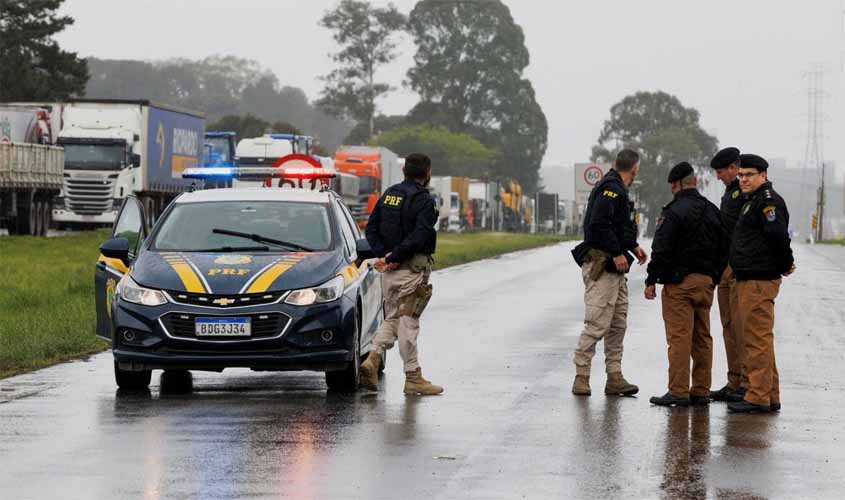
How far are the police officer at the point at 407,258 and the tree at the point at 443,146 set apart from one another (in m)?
115

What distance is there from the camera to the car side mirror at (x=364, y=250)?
531 inches

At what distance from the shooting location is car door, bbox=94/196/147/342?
14.4 meters

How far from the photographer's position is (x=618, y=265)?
1300 centimetres

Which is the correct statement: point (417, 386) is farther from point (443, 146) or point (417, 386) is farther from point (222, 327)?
point (443, 146)

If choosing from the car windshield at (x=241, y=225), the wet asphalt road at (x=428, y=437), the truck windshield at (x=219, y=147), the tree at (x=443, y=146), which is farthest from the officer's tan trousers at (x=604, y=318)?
the tree at (x=443, y=146)

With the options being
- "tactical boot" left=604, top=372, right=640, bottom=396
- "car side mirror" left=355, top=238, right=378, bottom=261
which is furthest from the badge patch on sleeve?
"car side mirror" left=355, top=238, right=378, bottom=261

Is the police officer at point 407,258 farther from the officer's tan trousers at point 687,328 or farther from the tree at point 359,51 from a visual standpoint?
the tree at point 359,51

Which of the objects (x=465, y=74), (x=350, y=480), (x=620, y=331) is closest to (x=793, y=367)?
(x=620, y=331)

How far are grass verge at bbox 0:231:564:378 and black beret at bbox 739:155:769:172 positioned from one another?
609cm

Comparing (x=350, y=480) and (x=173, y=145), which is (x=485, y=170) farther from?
(x=350, y=480)

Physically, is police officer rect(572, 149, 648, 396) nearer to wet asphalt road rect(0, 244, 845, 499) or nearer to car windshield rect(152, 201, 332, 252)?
wet asphalt road rect(0, 244, 845, 499)

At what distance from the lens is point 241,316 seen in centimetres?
1257

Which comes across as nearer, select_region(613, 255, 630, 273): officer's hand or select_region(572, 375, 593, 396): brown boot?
select_region(613, 255, 630, 273): officer's hand

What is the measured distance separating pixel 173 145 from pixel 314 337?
142ft
